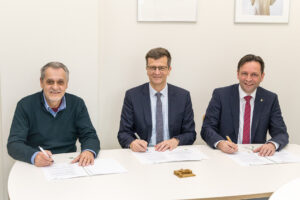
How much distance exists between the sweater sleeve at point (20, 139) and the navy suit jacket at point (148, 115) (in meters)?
0.73

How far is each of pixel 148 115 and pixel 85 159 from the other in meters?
0.82

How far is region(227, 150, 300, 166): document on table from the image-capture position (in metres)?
2.21

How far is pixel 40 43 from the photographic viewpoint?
2.73 meters

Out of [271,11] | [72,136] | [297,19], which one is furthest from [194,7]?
[72,136]

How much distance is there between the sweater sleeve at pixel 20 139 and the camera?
2.07 metres

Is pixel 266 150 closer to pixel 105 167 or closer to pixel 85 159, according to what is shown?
pixel 105 167

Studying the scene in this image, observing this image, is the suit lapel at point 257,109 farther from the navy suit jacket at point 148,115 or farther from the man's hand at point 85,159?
the man's hand at point 85,159

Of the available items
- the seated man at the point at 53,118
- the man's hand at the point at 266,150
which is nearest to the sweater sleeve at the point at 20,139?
the seated man at the point at 53,118

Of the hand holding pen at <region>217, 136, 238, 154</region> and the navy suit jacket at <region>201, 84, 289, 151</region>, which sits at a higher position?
the navy suit jacket at <region>201, 84, 289, 151</region>

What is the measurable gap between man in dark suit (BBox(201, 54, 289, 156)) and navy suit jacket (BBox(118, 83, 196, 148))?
0.15 meters

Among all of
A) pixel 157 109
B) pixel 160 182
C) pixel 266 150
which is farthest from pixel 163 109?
pixel 160 182

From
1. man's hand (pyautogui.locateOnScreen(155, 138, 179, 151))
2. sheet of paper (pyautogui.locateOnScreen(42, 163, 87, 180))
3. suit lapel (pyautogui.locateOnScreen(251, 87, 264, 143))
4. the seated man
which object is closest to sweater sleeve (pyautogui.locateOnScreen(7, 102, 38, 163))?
the seated man

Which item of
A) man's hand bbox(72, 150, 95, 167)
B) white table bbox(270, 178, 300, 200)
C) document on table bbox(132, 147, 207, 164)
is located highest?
white table bbox(270, 178, 300, 200)

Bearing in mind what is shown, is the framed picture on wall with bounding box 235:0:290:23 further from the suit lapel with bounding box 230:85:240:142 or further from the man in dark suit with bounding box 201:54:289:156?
the suit lapel with bounding box 230:85:240:142
